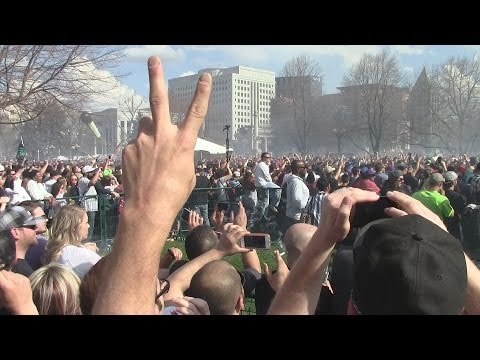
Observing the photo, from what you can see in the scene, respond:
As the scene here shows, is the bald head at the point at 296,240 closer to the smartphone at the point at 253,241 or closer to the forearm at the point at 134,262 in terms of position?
the smartphone at the point at 253,241

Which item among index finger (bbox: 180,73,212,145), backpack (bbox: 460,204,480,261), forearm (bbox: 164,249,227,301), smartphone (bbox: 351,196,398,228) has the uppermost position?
index finger (bbox: 180,73,212,145)

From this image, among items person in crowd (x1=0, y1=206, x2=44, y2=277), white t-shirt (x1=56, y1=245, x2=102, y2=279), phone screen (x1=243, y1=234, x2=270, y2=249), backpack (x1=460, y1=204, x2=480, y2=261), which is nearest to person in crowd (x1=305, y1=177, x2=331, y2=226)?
backpack (x1=460, y1=204, x2=480, y2=261)

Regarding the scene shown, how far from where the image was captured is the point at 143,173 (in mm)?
1088

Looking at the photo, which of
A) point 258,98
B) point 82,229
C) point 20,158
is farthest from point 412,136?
point 82,229

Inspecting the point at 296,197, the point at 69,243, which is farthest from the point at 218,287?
the point at 296,197

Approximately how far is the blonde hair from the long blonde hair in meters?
2.07

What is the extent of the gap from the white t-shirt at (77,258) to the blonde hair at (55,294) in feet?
5.53

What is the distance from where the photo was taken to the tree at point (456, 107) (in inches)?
1687

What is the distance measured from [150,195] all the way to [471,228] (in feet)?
34.0

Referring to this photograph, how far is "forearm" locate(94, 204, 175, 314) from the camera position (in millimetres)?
1058

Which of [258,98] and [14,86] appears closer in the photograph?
[14,86]

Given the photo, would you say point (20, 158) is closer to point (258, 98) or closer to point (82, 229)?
point (258, 98)

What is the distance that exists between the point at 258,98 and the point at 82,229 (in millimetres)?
30714

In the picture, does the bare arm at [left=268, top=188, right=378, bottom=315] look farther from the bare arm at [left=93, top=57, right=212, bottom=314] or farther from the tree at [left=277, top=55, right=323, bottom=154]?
the tree at [left=277, top=55, right=323, bottom=154]
